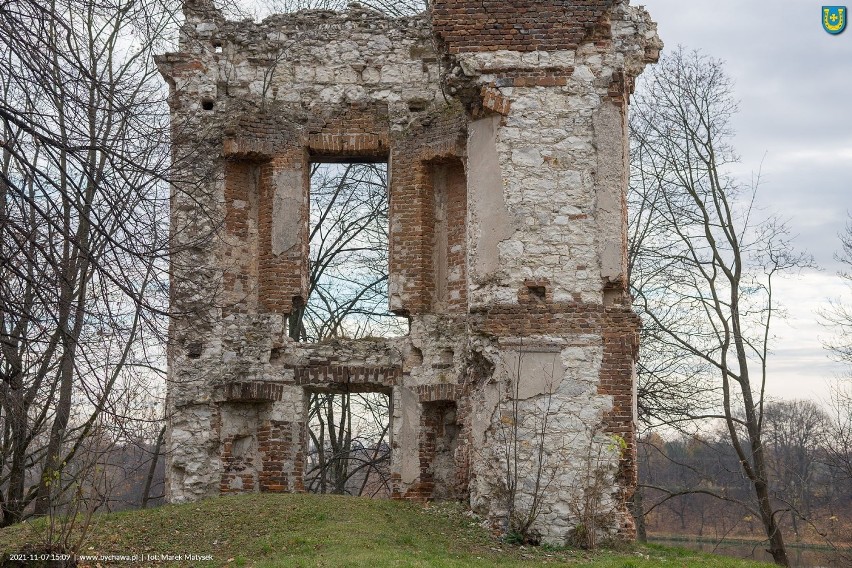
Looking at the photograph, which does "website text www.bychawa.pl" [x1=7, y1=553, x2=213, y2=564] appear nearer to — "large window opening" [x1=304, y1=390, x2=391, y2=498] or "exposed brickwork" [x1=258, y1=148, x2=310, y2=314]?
"exposed brickwork" [x1=258, y1=148, x2=310, y2=314]

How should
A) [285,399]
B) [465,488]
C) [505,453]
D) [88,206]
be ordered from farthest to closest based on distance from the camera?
[285,399] < [465,488] < [505,453] < [88,206]

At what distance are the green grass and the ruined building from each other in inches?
28.5

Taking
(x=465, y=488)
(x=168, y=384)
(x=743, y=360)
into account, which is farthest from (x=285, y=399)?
(x=743, y=360)

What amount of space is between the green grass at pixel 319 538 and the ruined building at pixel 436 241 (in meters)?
0.72

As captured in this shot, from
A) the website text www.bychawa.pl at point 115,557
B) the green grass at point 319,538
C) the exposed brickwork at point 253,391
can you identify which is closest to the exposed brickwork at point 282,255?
the exposed brickwork at point 253,391

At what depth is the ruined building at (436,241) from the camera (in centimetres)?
1170

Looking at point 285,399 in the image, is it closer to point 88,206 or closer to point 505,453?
point 505,453

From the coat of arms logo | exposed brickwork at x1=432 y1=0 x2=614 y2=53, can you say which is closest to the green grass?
exposed brickwork at x1=432 y1=0 x2=614 y2=53

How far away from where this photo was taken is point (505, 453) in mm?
11602

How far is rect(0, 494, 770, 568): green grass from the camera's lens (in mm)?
10156

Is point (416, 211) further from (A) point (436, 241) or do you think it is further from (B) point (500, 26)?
(B) point (500, 26)

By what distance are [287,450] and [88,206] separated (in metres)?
7.74

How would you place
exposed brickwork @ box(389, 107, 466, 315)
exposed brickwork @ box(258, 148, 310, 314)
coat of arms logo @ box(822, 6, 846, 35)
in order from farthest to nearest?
exposed brickwork @ box(258, 148, 310, 314), exposed brickwork @ box(389, 107, 466, 315), coat of arms logo @ box(822, 6, 846, 35)

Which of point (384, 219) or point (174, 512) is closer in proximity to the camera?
point (174, 512)
